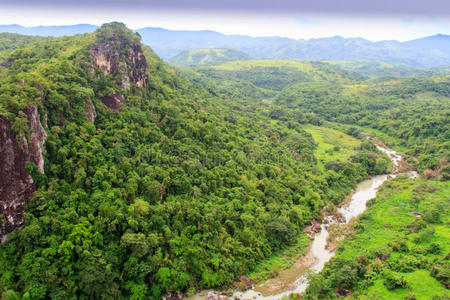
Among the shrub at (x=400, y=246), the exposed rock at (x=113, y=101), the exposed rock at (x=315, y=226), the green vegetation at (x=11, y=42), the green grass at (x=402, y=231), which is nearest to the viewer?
the green grass at (x=402, y=231)

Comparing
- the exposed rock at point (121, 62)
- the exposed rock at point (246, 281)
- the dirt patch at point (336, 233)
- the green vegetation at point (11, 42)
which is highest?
the green vegetation at point (11, 42)

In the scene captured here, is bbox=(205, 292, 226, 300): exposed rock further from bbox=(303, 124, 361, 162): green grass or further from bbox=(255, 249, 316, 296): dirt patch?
bbox=(303, 124, 361, 162): green grass

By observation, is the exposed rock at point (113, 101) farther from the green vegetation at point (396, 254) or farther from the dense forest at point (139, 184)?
the green vegetation at point (396, 254)

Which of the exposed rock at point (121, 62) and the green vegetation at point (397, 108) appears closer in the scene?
the exposed rock at point (121, 62)

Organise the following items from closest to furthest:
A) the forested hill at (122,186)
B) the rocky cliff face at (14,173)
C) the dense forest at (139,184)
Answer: the rocky cliff face at (14,173), the forested hill at (122,186), the dense forest at (139,184)

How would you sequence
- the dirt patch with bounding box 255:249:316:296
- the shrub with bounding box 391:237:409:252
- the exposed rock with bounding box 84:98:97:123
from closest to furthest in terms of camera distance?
the dirt patch with bounding box 255:249:316:296 → the shrub with bounding box 391:237:409:252 → the exposed rock with bounding box 84:98:97:123

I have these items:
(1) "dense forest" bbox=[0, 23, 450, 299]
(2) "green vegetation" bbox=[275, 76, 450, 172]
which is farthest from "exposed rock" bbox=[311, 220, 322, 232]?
(2) "green vegetation" bbox=[275, 76, 450, 172]

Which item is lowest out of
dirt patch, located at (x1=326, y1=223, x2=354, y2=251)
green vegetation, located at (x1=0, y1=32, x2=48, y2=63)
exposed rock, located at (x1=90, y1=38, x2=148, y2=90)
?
dirt patch, located at (x1=326, y1=223, x2=354, y2=251)

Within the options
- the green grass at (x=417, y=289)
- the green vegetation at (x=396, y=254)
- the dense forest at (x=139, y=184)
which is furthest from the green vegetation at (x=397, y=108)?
the green grass at (x=417, y=289)
